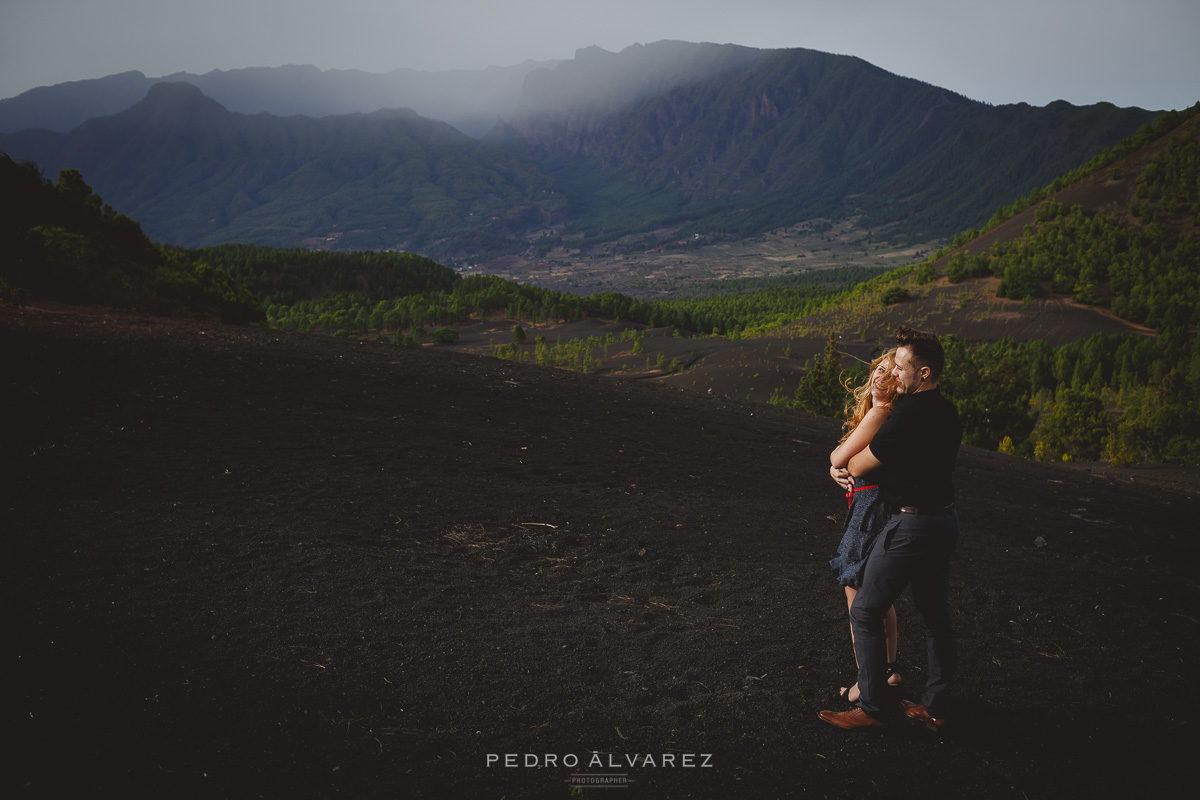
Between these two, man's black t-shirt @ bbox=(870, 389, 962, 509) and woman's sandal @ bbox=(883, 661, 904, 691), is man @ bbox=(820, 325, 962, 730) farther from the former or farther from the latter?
woman's sandal @ bbox=(883, 661, 904, 691)

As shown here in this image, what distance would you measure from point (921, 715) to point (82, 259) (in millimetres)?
22582

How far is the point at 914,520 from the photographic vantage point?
3.19 metres

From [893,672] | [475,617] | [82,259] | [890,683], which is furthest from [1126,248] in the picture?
[82,259]

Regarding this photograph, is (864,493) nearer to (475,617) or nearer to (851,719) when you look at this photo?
(851,719)

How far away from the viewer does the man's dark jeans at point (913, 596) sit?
3.19 meters

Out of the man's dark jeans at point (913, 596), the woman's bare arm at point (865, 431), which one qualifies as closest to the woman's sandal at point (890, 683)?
the man's dark jeans at point (913, 596)

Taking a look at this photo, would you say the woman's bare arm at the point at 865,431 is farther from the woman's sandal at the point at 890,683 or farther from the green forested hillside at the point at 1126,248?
the green forested hillside at the point at 1126,248

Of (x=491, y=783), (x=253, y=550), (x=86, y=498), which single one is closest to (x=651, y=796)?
(x=491, y=783)

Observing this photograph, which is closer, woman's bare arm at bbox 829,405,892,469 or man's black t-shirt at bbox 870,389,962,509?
man's black t-shirt at bbox 870,389,962,509

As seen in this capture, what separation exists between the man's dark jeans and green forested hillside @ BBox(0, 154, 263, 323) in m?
17.3

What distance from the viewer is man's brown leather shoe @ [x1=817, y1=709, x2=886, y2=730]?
11.4 ft

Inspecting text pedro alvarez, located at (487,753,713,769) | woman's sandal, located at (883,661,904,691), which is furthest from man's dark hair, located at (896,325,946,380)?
text pedro alvarez, located at (487,753,713,769)

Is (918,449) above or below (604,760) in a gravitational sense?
above

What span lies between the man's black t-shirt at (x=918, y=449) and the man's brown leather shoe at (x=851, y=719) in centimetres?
127
